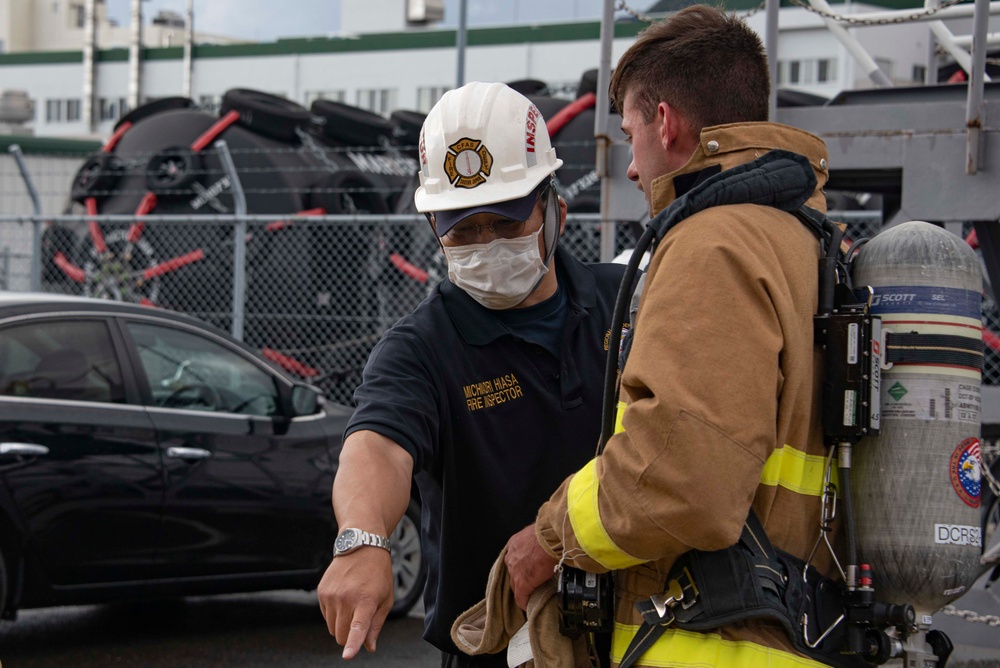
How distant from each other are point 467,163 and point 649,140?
21.6 inches

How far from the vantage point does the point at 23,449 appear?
18.3 ft

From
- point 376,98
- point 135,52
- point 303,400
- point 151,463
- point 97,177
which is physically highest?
point 135,52

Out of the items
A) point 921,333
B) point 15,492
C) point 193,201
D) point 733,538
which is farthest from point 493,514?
point 193,201

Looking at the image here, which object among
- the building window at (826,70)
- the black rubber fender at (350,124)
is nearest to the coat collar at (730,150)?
the black rubber fender at (350,124)

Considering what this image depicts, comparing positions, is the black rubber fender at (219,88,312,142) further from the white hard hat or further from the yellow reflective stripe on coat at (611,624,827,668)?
the yellow reflective stripe on coat at (611,624,827,668)

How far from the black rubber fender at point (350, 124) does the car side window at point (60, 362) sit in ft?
24.3

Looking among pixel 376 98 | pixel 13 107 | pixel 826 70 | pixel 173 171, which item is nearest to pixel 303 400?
pixel 173 171

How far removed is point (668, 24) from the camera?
2316mm

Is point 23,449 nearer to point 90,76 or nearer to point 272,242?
point 272,242

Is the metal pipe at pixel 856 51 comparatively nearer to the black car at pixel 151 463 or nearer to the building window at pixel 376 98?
the black car at pixel 151 463

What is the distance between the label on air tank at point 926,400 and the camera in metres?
2.09

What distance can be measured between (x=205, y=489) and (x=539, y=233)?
12.2 feet

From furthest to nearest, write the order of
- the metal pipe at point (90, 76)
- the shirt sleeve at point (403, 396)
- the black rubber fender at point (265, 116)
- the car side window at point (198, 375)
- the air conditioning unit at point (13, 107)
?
the metal pipe at point (90, 76)
the air conditioning unit at point (13, 107)
the black rubber fender at point (265, 116)
the car side window at point (198, 375)
the shirt sleeve at point (403, 396)

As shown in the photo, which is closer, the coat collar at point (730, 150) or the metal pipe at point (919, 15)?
the coat collar at point (730, 150)
